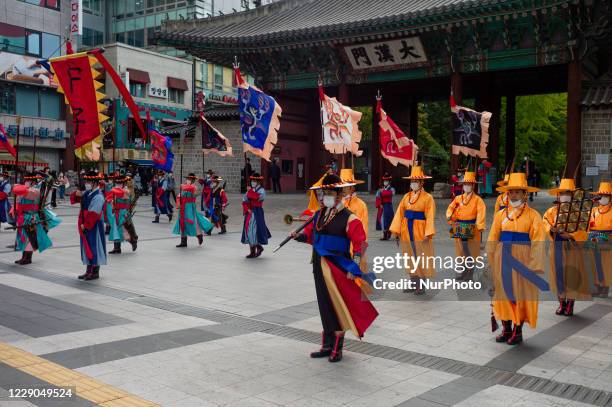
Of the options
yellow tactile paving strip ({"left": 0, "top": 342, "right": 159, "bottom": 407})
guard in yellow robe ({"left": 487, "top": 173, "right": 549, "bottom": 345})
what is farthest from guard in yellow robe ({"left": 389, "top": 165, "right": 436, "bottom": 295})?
yellow tactile paving strip ({"left": 0, "top": 342, "right": 159, "bottom": 407})

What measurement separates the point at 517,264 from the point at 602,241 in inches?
124

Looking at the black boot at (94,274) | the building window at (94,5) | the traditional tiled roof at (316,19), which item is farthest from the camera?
the building window at (94,5)

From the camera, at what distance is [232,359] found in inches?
215

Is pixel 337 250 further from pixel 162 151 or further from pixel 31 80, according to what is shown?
pixel 31 80

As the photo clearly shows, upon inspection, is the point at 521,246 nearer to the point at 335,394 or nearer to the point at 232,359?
the point at 335,394

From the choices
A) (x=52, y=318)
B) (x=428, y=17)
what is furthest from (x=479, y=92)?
(x=52, y=318)

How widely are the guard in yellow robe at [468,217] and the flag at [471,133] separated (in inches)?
155

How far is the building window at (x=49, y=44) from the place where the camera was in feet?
117

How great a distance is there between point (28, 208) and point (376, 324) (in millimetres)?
7154

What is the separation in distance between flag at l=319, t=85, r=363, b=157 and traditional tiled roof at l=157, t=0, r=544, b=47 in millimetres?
8021

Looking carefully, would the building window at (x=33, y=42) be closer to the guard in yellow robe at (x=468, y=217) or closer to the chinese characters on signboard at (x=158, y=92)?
the chinese characters on signboard at (x=158, y=92)

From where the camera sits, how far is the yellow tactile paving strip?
437 cm

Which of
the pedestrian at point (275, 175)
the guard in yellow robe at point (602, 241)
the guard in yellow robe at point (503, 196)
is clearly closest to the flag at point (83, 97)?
the guard in yellow robe at point (503, 196)

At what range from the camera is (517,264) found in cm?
617
